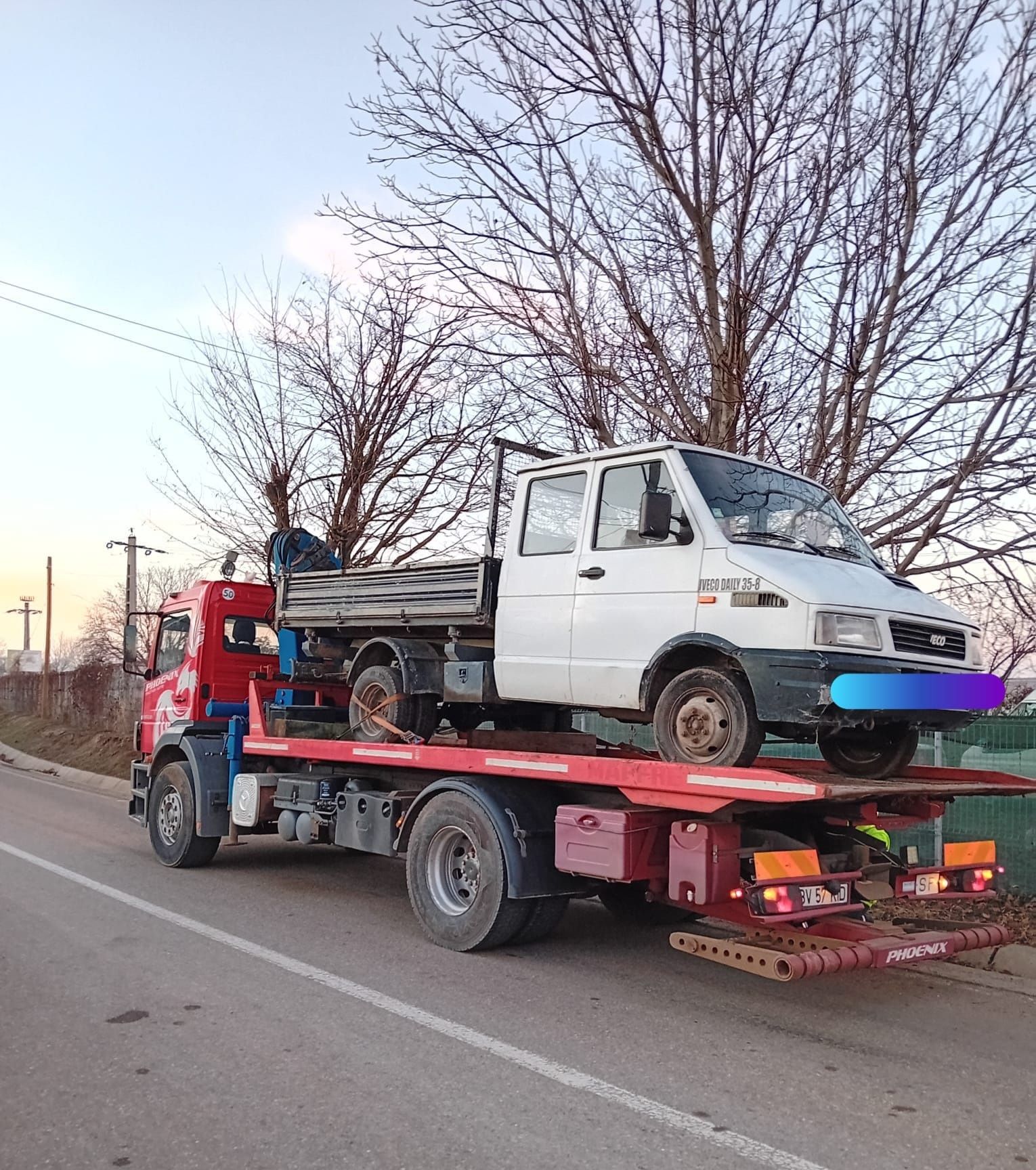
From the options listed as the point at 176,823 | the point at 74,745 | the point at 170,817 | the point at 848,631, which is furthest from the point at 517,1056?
the point at 74,745

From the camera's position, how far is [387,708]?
320 inches

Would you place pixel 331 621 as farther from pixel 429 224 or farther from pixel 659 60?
pixel 659 60

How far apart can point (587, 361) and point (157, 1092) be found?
708cm

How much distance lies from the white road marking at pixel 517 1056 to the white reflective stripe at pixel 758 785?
1518 mm

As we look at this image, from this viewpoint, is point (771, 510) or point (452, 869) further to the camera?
point (452, 869)

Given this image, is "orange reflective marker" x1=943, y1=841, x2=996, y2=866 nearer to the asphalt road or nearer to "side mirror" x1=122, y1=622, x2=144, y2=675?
the asphalt road

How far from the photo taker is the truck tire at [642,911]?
308 inches

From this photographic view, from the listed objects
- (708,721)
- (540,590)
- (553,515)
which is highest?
(553,515)

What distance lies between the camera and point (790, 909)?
5.47 m

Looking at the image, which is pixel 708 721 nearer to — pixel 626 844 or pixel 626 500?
pixel 626 844

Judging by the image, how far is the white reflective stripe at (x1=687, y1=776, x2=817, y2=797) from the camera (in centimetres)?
506

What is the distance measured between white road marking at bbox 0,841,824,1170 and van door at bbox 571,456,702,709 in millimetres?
2100

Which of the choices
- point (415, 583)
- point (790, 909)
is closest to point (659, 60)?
point (415, 583)

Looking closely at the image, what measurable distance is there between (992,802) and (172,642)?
307 inches
